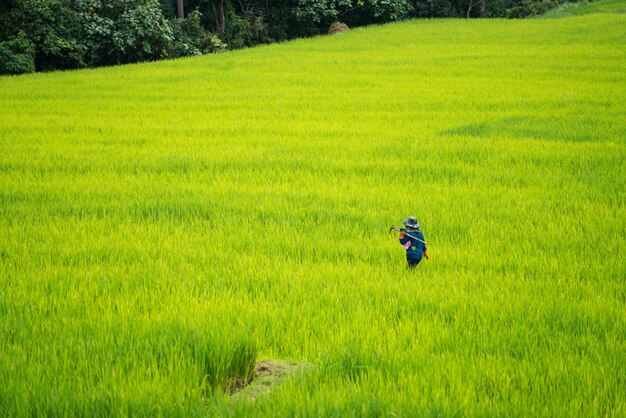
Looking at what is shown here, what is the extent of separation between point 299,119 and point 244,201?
18.5 ft

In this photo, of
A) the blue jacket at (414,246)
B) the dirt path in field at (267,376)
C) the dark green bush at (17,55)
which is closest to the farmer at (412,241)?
the blue jacket at (414,246)

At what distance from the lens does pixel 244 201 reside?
652 centimetres

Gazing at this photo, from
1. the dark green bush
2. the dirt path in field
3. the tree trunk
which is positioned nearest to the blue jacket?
the dirt path in field

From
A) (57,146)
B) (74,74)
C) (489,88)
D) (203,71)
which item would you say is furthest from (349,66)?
(57,146)

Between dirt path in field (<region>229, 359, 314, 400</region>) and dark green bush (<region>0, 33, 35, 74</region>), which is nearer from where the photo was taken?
dirt path in field (<region>229, 359, 314, 400</region>)

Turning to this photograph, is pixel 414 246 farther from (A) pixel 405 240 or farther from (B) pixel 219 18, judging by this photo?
(B) pixel 219 18

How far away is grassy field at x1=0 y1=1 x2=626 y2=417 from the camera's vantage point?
291 cm

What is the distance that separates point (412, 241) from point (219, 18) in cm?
3254

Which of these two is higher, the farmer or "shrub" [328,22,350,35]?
"shrub" [328,22,350,35]

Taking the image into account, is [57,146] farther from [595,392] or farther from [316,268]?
[595,392]

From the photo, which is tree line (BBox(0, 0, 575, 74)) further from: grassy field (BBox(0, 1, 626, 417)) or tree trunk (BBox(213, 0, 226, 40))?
grassy field (BBox(0, 1, 626, 417))

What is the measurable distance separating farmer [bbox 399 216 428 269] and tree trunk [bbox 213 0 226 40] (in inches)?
1232

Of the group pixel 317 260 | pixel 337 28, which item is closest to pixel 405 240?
pixel 317 260

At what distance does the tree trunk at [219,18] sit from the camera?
1331 inches
